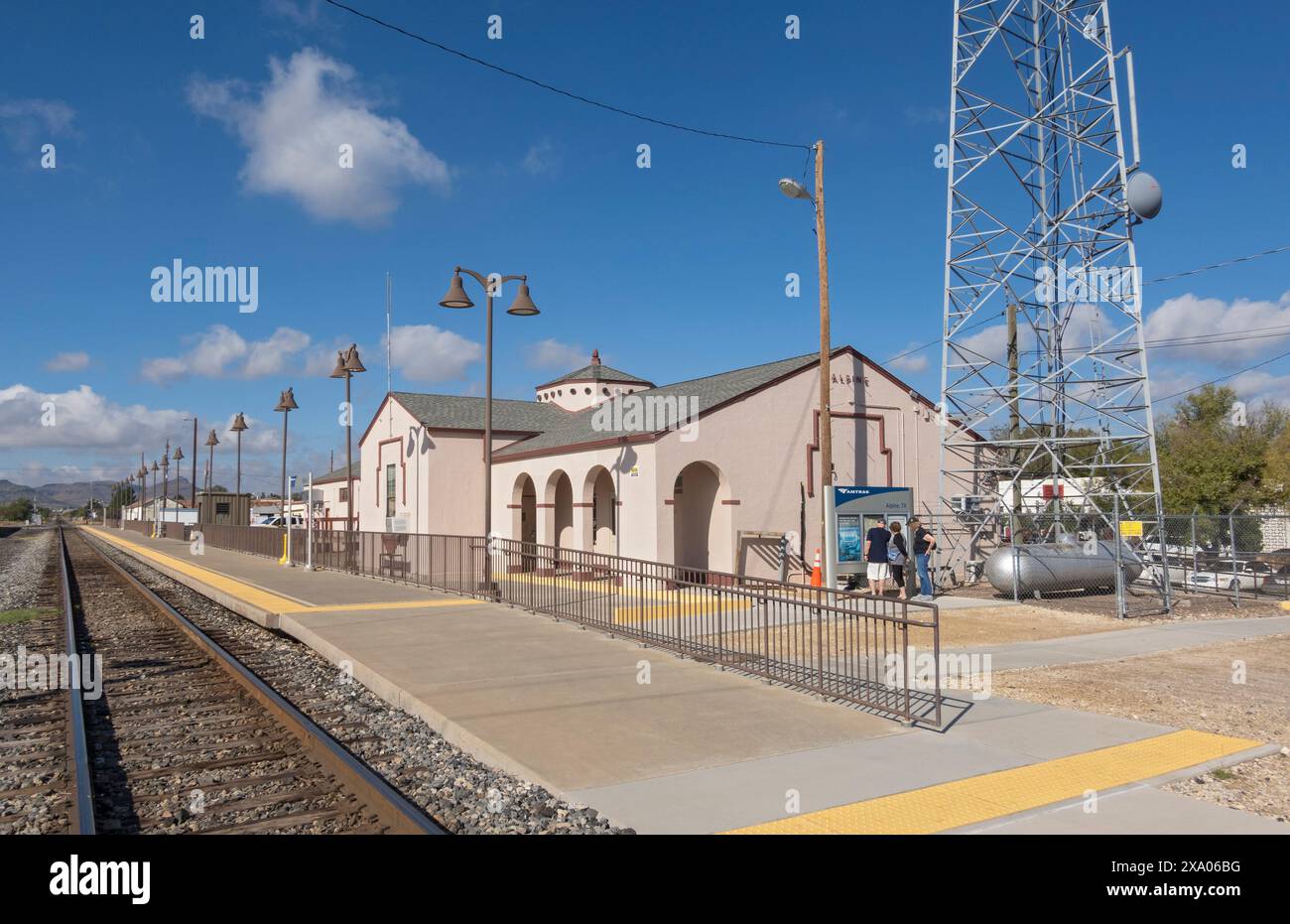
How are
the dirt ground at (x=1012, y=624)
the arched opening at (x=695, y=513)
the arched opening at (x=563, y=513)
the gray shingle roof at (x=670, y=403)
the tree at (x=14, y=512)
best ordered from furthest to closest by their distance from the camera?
the tree at (x=14, y=512), the arched opening at (x=563, y=513), the arched opening at (x=695, y=513), the gray shingle roof at (x=670, y=403), the dirt ground at (x=1012, y=624)

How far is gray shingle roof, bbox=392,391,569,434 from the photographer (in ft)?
101

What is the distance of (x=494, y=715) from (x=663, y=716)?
156 cm

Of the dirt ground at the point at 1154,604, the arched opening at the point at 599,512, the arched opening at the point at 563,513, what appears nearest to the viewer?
the dirt ground at the point at 1154,604

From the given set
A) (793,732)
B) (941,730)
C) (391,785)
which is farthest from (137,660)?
(941,730)

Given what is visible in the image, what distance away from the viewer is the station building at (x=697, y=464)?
21.1 metres

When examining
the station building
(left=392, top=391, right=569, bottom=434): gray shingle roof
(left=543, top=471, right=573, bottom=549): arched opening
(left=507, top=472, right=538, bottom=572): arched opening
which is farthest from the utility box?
(left=543, top=471, right=573, bottom=549): arched opening

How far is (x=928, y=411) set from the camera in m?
25.2

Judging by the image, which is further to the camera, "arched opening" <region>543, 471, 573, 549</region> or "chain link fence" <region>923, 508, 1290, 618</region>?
"arched opening" <region>543, 471, 573, 549</region>

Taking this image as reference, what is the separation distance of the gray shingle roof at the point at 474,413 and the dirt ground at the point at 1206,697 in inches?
888

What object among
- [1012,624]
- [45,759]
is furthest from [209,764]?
[1012,624]

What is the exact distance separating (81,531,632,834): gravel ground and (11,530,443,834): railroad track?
0.31 metres

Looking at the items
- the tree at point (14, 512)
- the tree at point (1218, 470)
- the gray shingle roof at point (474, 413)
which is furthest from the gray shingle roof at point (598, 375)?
the tree at point (14, 512)

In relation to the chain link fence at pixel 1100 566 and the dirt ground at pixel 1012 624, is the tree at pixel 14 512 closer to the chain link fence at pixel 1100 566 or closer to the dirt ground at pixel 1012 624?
the chain link fence at pixel 1100 566

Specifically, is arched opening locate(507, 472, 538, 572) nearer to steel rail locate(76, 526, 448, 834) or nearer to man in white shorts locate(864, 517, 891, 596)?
man in white shorts locate(864, 517, 891, 596)
